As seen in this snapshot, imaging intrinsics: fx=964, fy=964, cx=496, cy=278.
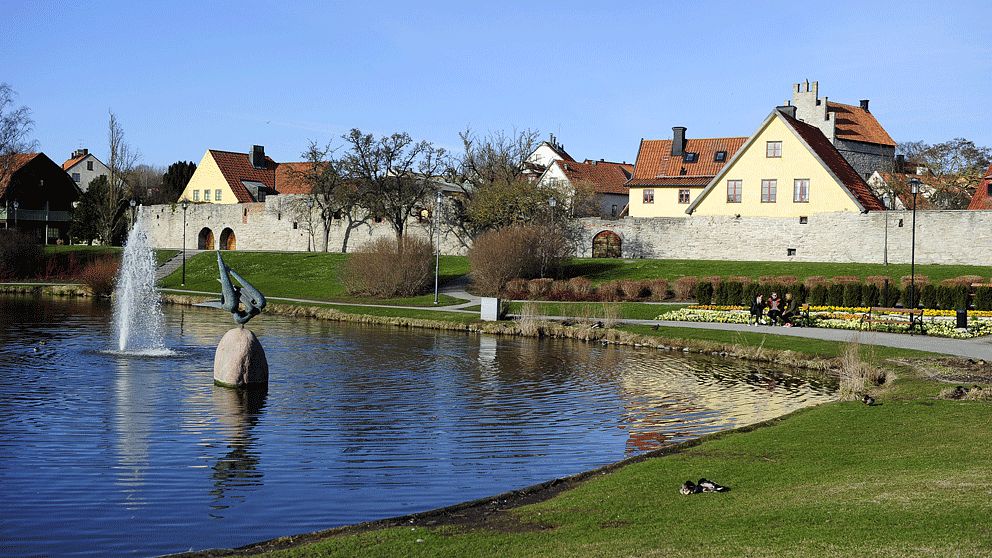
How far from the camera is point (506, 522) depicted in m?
9.92

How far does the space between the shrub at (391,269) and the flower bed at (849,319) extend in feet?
47.4

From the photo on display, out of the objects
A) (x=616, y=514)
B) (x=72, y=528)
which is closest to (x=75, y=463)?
(x=72, y=528)

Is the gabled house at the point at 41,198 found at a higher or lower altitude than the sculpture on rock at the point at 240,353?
higher

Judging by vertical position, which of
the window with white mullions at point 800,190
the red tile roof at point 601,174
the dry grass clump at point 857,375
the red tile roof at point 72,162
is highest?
the red tile roof at point 72,162

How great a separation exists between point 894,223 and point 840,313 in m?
16.4

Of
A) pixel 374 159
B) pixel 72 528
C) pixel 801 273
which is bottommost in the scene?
pixel 72 528

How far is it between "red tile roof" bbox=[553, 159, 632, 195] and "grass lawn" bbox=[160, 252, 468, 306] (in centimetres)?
2494

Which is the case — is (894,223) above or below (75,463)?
above

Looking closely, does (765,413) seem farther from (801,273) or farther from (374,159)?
(374,159)

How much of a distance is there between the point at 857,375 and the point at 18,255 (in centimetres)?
5496

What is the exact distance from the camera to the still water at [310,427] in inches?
430

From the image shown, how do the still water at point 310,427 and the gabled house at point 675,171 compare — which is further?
the gabled house at point 675,171

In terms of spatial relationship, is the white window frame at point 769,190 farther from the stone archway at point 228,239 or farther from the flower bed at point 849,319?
the stone archway at point 228,239

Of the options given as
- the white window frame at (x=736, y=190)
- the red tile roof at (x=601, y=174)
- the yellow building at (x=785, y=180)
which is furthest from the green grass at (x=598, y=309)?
the red tile roof at (x=601, y=174)
